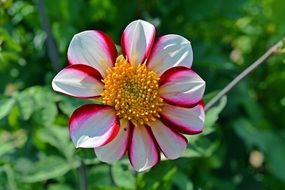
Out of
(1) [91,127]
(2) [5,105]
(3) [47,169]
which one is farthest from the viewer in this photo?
(3) [47,169]

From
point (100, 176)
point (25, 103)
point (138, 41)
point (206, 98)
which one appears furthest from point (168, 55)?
point (100, 176)

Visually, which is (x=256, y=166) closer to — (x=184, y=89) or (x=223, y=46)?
(x=223, y=46)

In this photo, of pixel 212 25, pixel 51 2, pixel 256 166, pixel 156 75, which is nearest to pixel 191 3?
pixel 212 25

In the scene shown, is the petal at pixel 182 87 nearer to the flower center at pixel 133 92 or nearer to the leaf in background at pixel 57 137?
the flower center at pixel 133 92

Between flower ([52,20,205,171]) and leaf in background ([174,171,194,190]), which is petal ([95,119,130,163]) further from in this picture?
leaf in background ([174,171,194,190])

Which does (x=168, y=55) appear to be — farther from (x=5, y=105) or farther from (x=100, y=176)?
(x=100, y=176)

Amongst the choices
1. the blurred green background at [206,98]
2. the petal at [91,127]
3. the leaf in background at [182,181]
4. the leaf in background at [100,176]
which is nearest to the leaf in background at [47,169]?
the blurred green background at [206,98]
